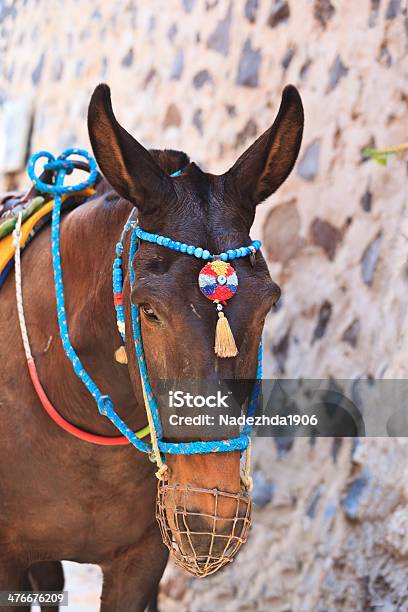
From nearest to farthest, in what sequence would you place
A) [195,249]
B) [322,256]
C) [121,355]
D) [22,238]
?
[195,249]
[121,355]
[22,238]
[322,256]

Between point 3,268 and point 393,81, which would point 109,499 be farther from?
point 393,81

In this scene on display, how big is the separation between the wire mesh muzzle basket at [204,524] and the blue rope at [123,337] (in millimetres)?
105

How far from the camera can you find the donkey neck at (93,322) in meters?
2.37

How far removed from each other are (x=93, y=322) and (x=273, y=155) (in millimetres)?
726

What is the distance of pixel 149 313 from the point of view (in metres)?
1.98

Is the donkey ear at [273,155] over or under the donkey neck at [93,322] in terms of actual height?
over

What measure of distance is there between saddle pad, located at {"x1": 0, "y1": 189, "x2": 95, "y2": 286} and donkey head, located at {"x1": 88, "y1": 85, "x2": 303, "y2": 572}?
66 cm

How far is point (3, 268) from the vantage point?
271 cm

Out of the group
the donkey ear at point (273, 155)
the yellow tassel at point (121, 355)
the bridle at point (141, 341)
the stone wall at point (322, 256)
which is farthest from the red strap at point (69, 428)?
the stone wall at point (322, 256)

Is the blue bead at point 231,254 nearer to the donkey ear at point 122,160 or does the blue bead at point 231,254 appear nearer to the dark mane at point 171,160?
the donkey ear at point 122,160

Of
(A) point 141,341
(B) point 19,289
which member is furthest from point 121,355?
(B) point 19,289

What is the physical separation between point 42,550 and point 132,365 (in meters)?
0.88

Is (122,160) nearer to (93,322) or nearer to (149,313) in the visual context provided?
(149,313)

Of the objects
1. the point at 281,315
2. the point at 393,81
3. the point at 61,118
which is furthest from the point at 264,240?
the point at 61,118
